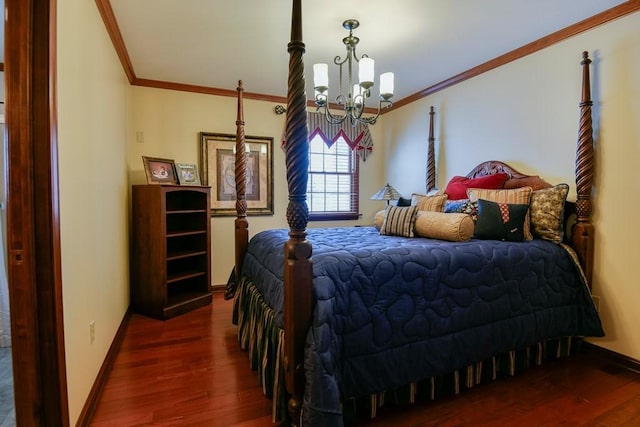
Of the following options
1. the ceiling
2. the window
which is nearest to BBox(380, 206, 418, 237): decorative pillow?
the ceiling

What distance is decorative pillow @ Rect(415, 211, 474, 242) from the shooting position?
222cm

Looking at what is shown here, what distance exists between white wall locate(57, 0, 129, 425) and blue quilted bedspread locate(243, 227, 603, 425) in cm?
96

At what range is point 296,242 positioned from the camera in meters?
1.53

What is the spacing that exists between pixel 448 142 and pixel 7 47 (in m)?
3.60

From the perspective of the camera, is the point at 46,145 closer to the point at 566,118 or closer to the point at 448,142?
the point at 566,118

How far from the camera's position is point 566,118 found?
2602 millimetres

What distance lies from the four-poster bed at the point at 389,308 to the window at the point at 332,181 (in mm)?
2065

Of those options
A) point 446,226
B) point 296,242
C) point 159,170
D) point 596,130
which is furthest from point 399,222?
point 159,170

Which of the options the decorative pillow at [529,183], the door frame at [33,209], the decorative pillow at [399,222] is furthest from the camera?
the decorative pillow at [529,183]

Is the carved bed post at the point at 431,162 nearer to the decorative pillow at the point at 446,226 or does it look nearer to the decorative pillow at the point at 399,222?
the decorative pillow at the point at 399,222

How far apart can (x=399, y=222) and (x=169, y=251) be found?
252 cm

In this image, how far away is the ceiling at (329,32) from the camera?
2250 millimetres

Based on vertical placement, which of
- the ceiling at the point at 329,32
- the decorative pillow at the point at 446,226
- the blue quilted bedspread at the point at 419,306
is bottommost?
the blue quilted bedspread at the point at 419,306

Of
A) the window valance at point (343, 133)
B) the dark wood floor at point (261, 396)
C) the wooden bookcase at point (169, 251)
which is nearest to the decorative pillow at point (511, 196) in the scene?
the dark wood floor at point (261, 396)
